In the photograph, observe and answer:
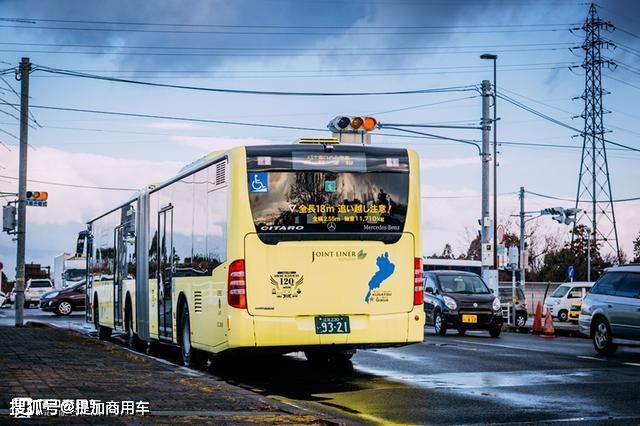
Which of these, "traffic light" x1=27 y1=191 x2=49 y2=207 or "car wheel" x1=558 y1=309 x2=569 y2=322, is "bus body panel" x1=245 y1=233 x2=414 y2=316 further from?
"car wheel" x1=558 y1=309 x2=569 y2=322

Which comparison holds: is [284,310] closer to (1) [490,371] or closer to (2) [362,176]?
(2) [362,176]

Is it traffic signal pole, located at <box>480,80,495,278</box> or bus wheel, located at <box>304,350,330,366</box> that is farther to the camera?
traffic signal pole, located at <box>480,80,495,278</box>

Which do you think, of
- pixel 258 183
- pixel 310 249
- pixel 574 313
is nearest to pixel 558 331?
pixel 574 313

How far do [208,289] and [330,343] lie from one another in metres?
2.14

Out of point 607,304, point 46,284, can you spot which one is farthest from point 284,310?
point 46,284

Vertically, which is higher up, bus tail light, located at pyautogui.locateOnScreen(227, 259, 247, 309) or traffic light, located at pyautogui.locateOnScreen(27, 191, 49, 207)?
traffic light, located at pyautogui.locateOnScreen(27, 191, 49, 207)

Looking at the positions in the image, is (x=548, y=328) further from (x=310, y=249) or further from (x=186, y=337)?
(x=310, y=249)

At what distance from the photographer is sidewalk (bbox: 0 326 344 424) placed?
9.43m

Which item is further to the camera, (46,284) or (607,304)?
(46,284)

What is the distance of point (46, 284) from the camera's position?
70.3 meters

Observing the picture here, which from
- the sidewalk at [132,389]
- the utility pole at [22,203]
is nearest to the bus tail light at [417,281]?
the sidewalk at [132,389]

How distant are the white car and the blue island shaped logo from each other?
175 ft

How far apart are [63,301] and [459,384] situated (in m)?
33.8

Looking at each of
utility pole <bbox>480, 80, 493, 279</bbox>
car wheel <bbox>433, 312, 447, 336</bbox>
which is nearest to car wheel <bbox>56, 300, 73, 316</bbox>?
utility pole <bbox>480, 80, 493, 279</bbox>
